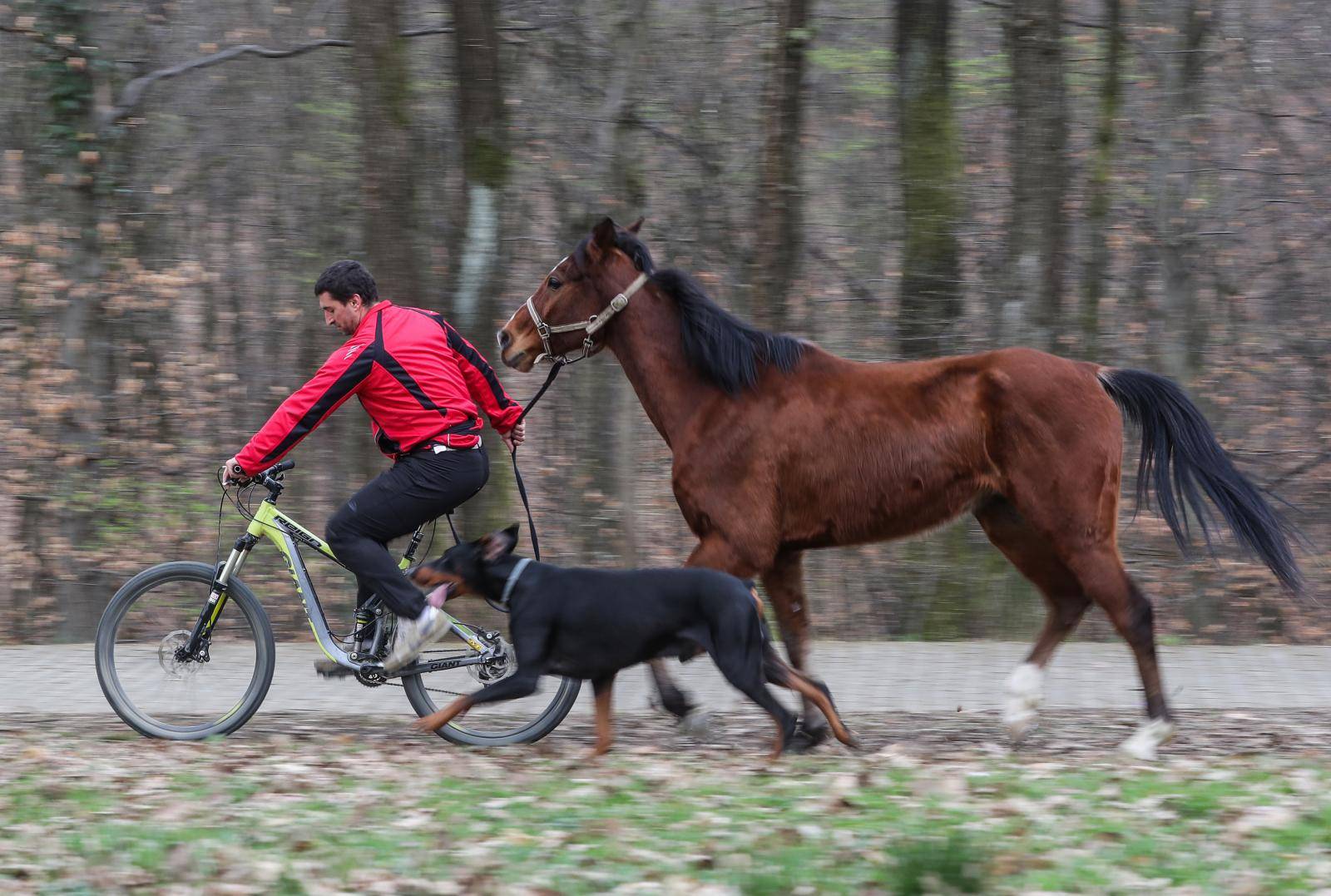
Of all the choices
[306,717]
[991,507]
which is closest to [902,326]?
[991,507]

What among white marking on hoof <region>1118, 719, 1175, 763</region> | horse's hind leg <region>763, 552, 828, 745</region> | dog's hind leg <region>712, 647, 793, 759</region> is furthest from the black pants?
white marking on hoof <region>1118, 719, 1175, 763</region>

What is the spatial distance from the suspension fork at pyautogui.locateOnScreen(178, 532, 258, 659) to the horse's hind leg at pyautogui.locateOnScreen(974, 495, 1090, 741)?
3617 mm

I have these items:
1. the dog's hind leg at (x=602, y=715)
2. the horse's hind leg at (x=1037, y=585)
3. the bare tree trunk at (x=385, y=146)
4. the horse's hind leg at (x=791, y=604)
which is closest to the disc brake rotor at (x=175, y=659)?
the dog's hind leg at (x=602, y=715)

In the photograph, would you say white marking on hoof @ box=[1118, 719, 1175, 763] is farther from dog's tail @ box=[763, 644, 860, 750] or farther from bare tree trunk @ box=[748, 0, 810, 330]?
bare tree trunk @ box=[748, 0, 810, 330]

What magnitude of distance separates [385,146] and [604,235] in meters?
2.76

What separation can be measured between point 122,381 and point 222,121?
8.74ft

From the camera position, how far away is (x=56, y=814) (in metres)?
5.14

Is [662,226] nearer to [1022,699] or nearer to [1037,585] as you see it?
[1037,585]

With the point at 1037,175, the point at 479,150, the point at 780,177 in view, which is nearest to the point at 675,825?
the point at 479,150

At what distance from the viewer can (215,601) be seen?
6.69 m

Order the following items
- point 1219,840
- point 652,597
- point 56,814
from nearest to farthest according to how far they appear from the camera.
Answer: point 1219,840, point 56,814, point 652,597

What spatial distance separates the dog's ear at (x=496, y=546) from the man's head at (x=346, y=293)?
1303 mm

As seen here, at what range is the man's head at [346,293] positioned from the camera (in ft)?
21.6

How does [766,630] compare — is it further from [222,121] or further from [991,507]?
[222,121]
